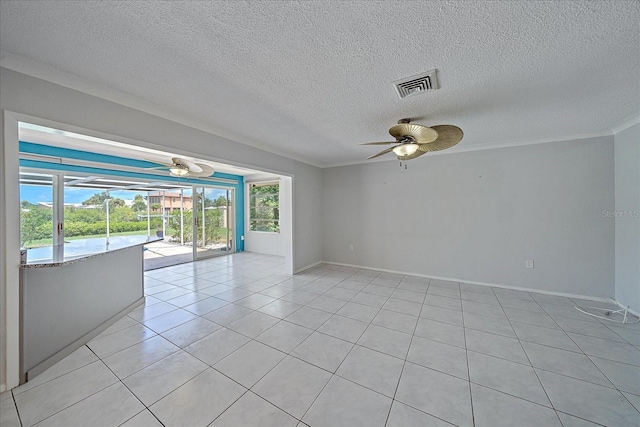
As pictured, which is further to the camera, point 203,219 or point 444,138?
point 203,219

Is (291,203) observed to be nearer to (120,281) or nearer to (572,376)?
(120,281)

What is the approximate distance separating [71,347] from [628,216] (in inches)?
261

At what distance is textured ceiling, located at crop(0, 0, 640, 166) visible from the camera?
126 centimetres

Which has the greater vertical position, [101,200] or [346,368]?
[101,200]

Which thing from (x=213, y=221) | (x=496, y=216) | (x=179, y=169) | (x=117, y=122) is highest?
(x=117, y=122)

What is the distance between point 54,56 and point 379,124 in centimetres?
306

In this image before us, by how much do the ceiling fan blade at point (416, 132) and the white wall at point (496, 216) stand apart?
85.2 inches

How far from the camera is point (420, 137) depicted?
2.38 metres

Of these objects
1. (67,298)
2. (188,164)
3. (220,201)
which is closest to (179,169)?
(188,164)

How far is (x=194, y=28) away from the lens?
4.49 feet

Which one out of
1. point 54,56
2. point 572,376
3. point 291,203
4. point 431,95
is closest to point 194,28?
point 54,56

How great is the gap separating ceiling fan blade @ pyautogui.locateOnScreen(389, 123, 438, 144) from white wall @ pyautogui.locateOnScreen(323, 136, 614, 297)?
216 cm

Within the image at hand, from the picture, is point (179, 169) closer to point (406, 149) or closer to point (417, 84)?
point (406, 149)

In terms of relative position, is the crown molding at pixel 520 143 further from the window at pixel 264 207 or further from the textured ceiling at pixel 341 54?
the window at pixel 264 207
